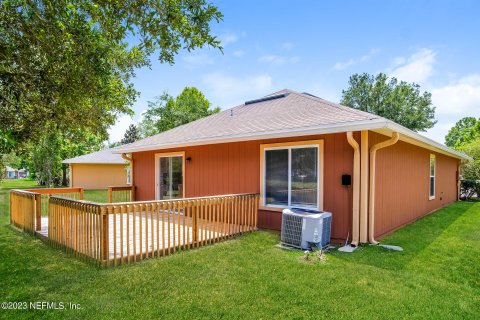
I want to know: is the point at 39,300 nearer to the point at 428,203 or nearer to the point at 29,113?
the point at 29,113

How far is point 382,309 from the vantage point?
3324 mm

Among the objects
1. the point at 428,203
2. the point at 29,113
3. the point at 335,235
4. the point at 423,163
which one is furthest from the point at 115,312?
the point at 428,203

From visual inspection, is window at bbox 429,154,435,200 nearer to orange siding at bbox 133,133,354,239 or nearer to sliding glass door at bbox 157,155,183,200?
orange siding at bbox 133,133,354,239

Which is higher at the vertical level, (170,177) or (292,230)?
(170,177)

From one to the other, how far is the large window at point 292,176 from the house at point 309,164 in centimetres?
2

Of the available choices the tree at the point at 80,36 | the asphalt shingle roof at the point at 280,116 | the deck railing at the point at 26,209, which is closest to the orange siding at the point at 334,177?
the asphalt shingle roof at the point at 280,116

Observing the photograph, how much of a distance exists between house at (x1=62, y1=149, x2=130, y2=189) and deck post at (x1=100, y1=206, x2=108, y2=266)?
22.0m

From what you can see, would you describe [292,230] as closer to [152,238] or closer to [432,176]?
[152,238]

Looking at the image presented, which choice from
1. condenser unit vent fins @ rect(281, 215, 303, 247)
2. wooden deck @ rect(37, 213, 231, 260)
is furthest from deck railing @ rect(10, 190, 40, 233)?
condenser unit vent fins @ rect(281, 215, 303, 247)

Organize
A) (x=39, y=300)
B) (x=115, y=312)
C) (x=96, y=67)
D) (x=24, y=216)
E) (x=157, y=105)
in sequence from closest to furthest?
(x=115, y=312), (x=39, y=300), (x=96, y=67), (x=24, y=216), (x=157, y=105)

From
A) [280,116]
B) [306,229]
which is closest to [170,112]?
[280,116]

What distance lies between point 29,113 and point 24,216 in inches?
107

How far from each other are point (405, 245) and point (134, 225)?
17.3 feet

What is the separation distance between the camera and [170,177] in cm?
1040
